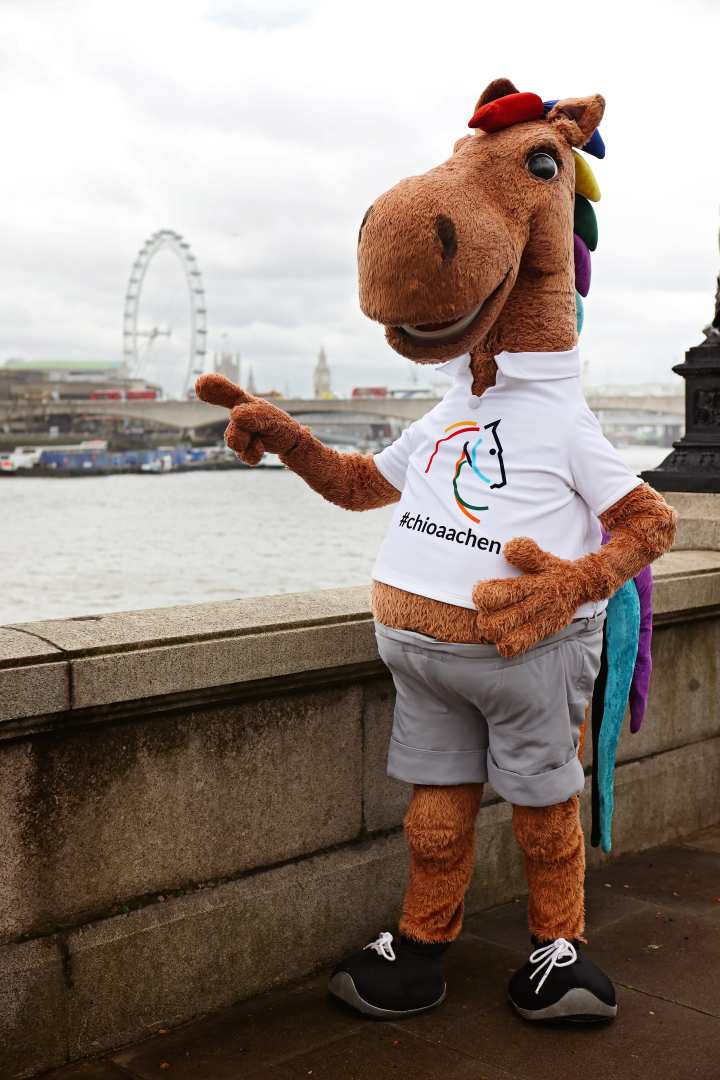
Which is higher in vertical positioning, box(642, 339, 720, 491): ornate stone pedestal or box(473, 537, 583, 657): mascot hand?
box(642, 339, 720, 491): ornate stone pedestal

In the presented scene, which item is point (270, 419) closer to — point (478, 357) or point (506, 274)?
point (478, 357)

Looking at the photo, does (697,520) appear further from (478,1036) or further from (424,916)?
(478,1036)

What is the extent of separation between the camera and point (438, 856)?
2.90 metres

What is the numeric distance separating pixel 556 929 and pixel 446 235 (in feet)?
5.37

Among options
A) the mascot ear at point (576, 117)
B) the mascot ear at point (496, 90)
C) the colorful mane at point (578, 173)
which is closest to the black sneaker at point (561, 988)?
the colorful mane at point (578, 173)

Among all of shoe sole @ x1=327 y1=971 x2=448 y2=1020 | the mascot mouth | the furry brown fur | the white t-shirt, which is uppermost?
the mascot mouth

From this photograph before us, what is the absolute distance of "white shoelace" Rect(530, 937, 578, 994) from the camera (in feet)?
9.44

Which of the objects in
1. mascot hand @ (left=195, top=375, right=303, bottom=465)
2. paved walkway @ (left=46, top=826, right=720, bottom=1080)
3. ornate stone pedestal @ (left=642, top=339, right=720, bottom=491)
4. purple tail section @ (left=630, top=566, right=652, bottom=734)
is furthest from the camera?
ornate stone pedestal @ (left=642, top=339, right=720, bottom=491)

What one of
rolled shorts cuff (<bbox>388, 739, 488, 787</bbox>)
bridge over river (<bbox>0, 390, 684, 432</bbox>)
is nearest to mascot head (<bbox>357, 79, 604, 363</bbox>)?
rolled shorts cuff (<bbox>388, 739, 488, 787</bbox>)

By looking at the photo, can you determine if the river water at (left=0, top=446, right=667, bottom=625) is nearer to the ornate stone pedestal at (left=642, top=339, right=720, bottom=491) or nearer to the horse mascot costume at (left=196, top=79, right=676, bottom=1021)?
the ornate stone pedestal at (left=642, top=339, right=720, bottom=491)

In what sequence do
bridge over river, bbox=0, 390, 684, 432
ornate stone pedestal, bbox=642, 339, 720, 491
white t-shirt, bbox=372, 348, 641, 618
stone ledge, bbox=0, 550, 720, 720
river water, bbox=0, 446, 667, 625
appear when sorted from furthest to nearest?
bridge over river, bbox=0, 390, 684, 432 → river water, bbox=0, 446, 667, 625 → ornate stone pedestal, bbox=642, 339, 720, 491 → white t-shirt, bbox=372, 348, 641, 618 → stone ledge, bbox=0, 550, 720, 720

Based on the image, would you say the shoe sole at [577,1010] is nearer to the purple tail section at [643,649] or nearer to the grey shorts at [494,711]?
the grey shorts at [494,711]

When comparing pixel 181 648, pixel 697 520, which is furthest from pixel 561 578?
pixel 697 520

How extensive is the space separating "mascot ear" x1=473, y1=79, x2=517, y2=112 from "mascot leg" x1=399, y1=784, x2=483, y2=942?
164cm
